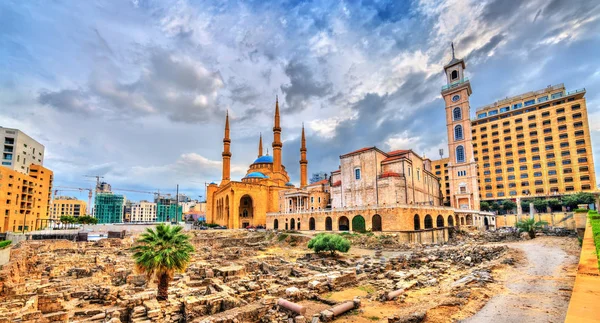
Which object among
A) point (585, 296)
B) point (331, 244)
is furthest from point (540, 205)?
point (585, 296)

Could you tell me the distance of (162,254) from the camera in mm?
14492

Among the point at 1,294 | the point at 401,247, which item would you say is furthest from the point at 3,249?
the point at 401,247

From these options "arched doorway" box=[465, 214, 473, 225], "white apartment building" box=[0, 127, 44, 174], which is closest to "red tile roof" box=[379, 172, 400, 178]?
"arched doorway" box=[465, 214, 473, 225]

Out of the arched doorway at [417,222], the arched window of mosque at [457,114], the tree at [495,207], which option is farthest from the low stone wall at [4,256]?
the tree at [495,207]

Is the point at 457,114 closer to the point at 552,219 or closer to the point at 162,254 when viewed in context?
the point at 552,219

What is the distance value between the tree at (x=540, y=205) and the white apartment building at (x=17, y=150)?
361 ft

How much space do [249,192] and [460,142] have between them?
159 ft

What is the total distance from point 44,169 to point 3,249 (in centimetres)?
5532

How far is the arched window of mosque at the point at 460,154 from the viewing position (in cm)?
6269

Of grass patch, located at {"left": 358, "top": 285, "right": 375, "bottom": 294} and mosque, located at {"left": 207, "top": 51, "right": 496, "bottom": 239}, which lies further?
mosque, located at {"left": 207, "top": 51, "right": 496, "bottom": 239}

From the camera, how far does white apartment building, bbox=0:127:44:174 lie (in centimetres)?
5891

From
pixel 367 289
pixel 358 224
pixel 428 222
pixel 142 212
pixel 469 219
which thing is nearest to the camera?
pixel 367 289

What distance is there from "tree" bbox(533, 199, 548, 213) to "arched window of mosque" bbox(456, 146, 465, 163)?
17260 millimetres

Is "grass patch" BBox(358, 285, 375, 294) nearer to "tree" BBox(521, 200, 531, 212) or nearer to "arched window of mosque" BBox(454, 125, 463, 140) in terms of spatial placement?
"arched window of mosque" BBox(454, 125, 463, 140)
